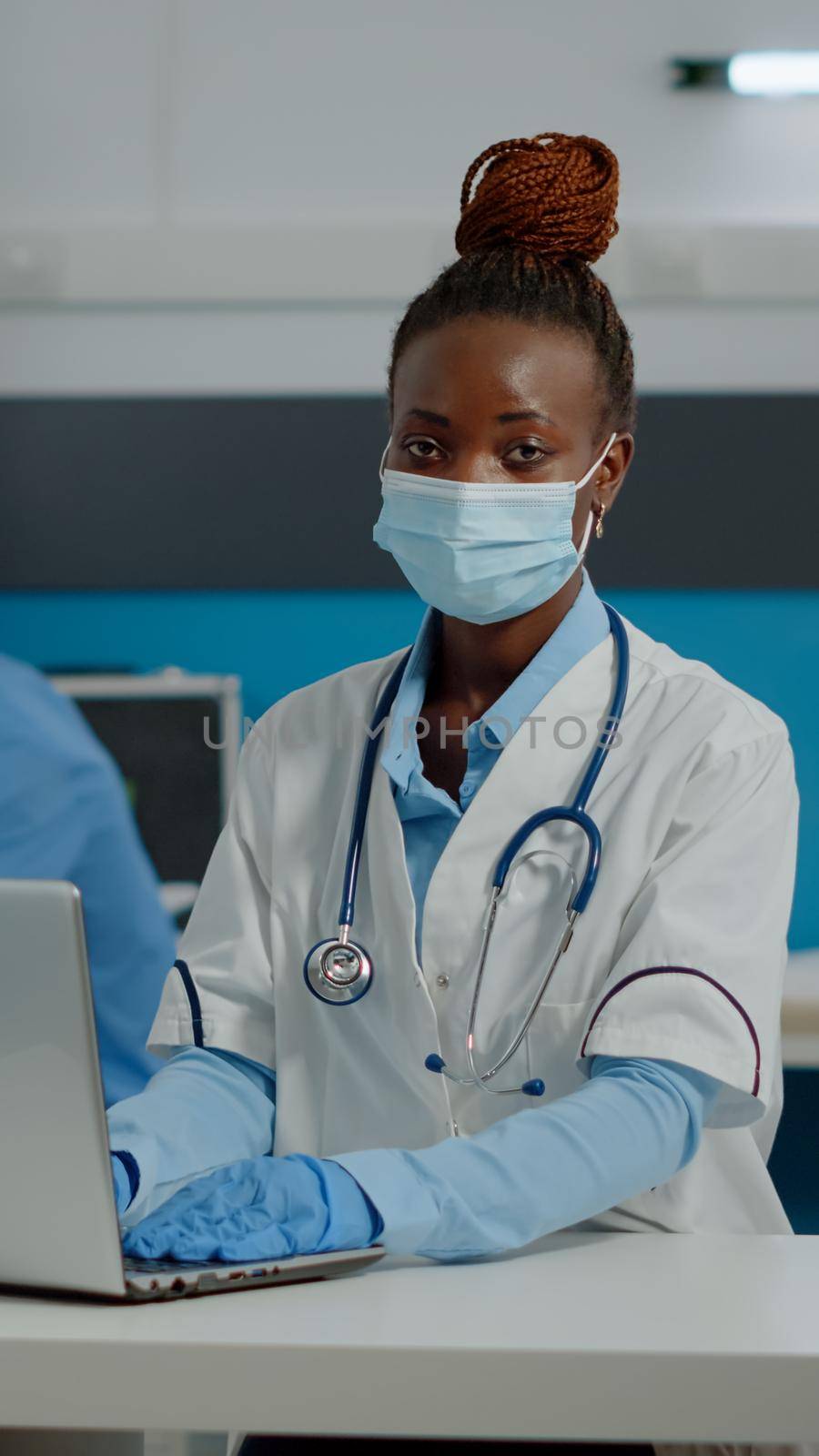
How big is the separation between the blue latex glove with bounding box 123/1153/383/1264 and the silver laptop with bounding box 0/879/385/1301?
0.07 meters

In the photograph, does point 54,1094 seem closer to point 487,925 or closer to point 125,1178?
point 125,1178

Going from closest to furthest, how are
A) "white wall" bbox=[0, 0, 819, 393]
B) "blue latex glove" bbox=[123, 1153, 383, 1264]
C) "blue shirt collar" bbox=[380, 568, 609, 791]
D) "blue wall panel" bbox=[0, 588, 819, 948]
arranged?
"blue latex glove" bbox=[123, 1153, 383, 1264] → "blue shirt collar" bbox=[380, 568, 609, 791] → "blue wall panel" bbox=[0, 588, 819, 948] → "white wall" bbox=[0, 0, 819, 393]

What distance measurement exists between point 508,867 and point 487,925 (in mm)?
46

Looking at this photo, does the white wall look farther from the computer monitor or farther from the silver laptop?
the silver laptop

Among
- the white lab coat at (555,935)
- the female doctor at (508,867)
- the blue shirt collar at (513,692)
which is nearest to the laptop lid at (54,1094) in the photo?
the female doctor at (508,867)

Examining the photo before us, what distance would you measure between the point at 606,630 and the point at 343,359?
6.01 feet

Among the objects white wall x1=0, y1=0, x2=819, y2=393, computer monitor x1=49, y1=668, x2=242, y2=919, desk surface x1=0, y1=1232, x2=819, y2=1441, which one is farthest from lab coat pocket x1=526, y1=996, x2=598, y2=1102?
white wall x1=0, y1=0, x2=819, y2=393

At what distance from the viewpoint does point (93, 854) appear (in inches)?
63.9

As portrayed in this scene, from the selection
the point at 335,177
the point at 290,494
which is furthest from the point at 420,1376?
the point at 335,177

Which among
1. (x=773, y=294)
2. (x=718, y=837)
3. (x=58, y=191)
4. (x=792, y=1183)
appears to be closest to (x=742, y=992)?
(x=718, y=837)

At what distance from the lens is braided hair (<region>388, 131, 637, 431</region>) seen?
1228 millimetres

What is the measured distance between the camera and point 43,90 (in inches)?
117

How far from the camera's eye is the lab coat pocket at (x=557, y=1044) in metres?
1.07

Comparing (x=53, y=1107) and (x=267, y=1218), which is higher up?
(x=53, y=1107)
